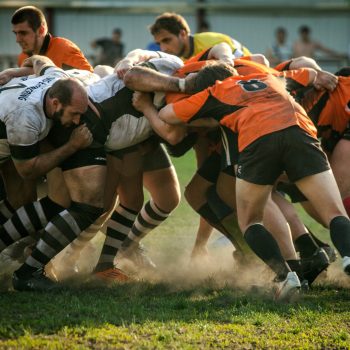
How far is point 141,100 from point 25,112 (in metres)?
0.96

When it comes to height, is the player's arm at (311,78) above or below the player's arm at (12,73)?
below

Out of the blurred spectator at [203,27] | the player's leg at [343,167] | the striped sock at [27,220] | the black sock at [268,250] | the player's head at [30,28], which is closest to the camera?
the black sock at [268,250]

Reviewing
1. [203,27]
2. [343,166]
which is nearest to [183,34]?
[343,166]

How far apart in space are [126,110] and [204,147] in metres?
1.00

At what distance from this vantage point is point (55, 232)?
6.13m

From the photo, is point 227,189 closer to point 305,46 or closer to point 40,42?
point 40,42

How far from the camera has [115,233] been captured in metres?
7.02

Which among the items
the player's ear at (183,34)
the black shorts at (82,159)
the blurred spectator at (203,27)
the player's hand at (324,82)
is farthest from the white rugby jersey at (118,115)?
the blurred spectator at (203,27)

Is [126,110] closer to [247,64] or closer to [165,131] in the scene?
[165,131]

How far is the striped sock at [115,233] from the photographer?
6.84 meters

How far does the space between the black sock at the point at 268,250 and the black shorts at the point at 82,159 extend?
1.30 metres

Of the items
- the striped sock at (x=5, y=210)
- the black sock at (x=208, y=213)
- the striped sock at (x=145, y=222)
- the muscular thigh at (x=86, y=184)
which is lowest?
the striped sock at (x=145, y=222)

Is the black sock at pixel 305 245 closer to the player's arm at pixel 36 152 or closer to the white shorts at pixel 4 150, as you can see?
the player's arm at pixel 36 152

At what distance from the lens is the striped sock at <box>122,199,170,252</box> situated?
7.47 meters
